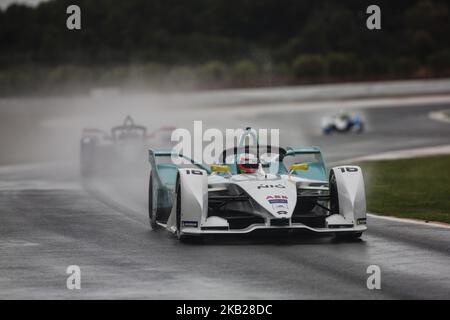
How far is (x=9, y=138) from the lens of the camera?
154 ft

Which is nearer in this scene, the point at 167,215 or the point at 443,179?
the point at 167,215

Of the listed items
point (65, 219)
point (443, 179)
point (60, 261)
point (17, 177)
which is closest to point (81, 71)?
point (17, 177)

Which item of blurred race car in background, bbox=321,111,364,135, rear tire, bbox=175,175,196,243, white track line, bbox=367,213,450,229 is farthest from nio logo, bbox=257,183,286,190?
blurred race car in background, bbox=321,111,364,135

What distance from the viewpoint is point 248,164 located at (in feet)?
49.0

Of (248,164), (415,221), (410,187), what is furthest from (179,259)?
(410,187)

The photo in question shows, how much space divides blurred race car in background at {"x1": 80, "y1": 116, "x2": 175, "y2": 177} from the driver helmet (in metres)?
12.6

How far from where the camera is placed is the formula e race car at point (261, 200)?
1371 cm

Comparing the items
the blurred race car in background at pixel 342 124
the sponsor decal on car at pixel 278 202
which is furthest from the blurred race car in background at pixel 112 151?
the blurred race car in background at pixel 342 124

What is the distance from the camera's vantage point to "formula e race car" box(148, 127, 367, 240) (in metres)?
13.7

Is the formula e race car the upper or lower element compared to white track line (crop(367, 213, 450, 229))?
upper

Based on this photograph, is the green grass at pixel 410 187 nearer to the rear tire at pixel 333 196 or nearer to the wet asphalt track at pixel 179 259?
the wet asphalt track at pixel 179 259

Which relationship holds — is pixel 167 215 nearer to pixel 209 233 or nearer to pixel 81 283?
pixel 209 233

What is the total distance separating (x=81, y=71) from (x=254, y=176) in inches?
2282

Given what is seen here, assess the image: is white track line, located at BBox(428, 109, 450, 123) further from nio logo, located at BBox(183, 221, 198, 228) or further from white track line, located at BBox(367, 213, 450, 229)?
nio logo, located at BBox(183, 221, 198, 228)
